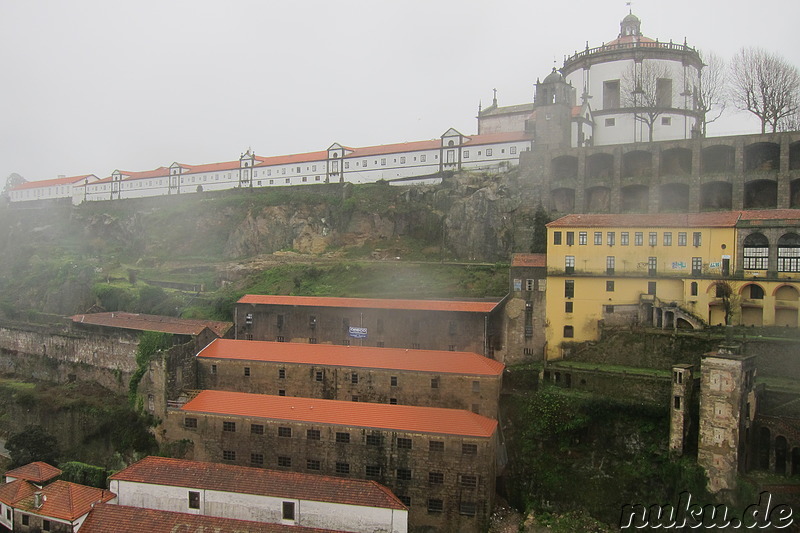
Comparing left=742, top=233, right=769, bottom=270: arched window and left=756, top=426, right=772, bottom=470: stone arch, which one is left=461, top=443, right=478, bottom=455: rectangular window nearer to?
left=756, top=426, right=772, bottom=470: stone arch

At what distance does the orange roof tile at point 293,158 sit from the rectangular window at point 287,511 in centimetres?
4464

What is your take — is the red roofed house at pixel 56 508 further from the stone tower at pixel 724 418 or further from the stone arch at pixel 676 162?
the stone arch at pixel 676 162

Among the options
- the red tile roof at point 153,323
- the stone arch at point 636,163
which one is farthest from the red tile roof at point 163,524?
the stone arch at point 636,163

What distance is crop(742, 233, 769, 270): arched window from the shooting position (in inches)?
1276

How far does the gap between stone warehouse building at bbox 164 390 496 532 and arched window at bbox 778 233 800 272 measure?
17.2 metres

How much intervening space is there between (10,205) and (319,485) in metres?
88.9

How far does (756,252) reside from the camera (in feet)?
107

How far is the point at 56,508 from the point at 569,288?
27.7m

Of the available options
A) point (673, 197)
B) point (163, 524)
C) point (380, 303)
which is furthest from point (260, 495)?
point (673, 197)

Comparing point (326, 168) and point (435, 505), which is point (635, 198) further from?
point (326, 168)

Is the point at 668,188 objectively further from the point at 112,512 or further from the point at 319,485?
the point at 112,512

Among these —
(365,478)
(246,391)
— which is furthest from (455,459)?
(246,391)

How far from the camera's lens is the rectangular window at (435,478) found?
28078 mm

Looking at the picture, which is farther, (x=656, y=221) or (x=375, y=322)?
(x=375, y=322)
